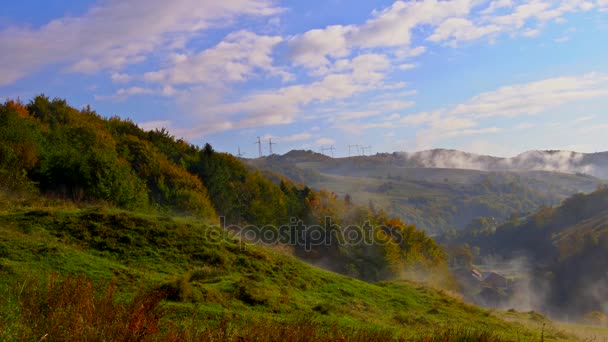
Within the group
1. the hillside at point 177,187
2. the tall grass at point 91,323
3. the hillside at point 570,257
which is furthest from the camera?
the hillside at point 570,257

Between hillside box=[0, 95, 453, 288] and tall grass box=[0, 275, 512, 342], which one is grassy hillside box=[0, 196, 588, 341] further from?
hillside box=[0, 95, 453, 288]

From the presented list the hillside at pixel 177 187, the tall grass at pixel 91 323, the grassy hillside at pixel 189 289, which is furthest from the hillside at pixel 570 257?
the tall grass at pixel 91 323

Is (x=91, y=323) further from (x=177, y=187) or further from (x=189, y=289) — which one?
(x=177, y=187)

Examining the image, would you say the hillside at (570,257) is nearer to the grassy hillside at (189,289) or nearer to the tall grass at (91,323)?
the grassy hillside at (189,289)

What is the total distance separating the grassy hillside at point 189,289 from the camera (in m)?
8.31

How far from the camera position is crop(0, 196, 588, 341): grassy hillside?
327 inches

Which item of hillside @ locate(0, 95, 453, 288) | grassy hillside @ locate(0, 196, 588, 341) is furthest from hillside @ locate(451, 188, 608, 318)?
grassy hillside @ locate(0, 196, 588, 341)

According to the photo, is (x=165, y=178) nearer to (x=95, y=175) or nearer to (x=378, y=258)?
(x=95, y=175)

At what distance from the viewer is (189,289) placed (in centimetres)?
1323

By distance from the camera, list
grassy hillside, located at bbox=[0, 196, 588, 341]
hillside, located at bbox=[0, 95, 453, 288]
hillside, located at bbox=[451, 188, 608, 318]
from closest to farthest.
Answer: grassy hillside, located at bbox=[0, 196, 588, 341], hillside, located at bbox=[0, 95, 453, 288], hillside, located at bbox=[451, 188, 608, 318]

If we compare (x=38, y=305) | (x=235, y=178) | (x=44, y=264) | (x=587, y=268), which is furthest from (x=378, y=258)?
(x=587, y=268)

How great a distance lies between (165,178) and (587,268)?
113774 mm

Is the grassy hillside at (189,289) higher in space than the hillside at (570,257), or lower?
higher

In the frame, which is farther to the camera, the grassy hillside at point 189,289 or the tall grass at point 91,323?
the grassy hillside at point 189,289
